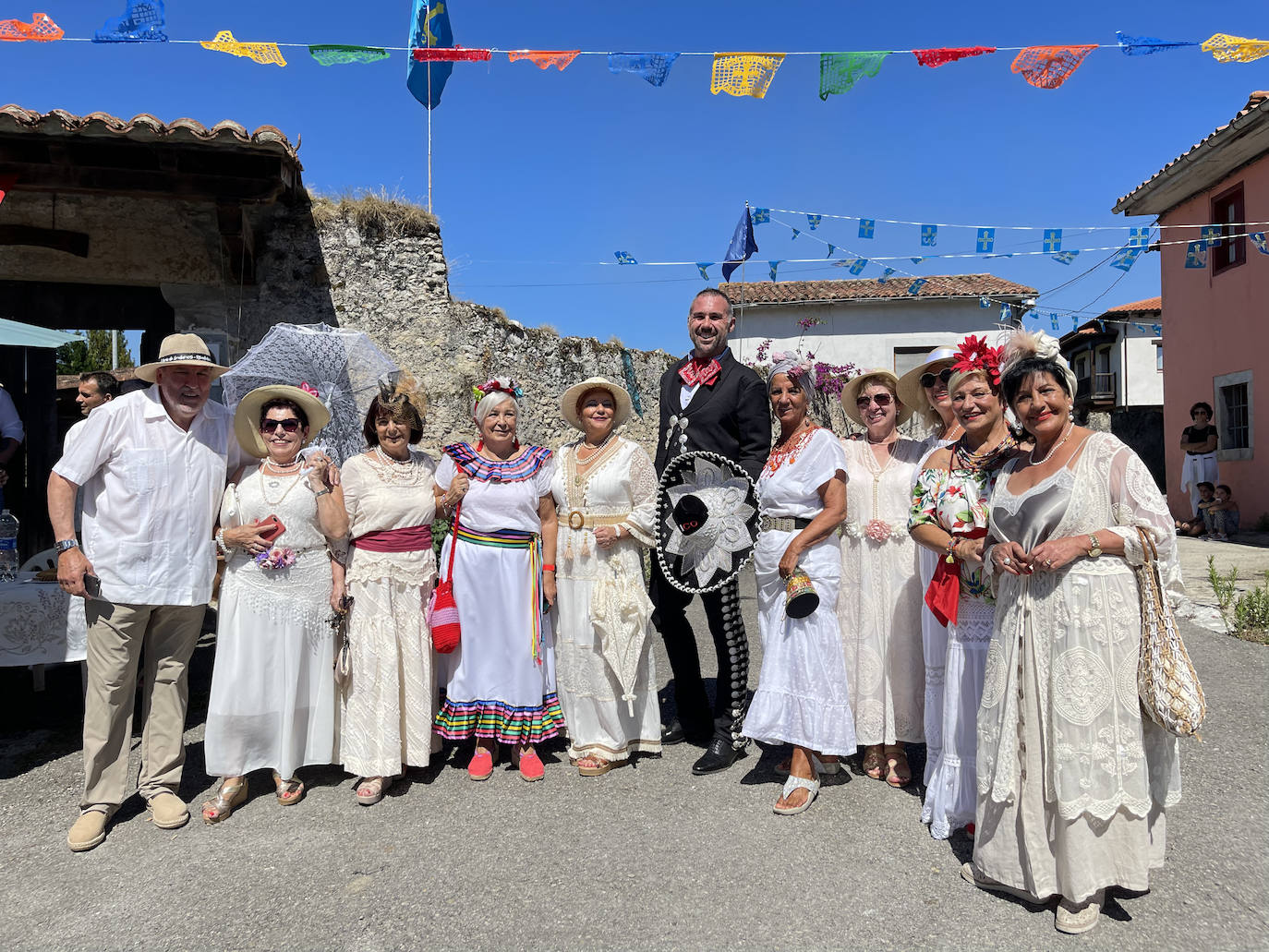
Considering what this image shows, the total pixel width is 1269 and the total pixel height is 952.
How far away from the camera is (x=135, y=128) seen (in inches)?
226

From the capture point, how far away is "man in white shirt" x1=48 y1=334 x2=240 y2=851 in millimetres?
3318

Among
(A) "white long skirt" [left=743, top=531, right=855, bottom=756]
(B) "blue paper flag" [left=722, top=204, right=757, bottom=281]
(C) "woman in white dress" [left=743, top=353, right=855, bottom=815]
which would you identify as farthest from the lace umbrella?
(B) "blue paper flag" [left=722, top=204, right=757, bottom=281]

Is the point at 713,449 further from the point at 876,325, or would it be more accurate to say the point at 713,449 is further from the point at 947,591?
the point at 876,325

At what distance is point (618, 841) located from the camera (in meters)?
3.19

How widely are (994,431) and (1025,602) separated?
32.2 inches

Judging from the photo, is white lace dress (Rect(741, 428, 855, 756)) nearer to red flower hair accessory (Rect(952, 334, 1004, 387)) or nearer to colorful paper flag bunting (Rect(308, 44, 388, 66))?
red flower hair accessory (Rect(952, 334, 1004, 387))

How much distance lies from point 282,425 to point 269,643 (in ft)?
3.09

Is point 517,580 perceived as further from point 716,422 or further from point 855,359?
point 855,359

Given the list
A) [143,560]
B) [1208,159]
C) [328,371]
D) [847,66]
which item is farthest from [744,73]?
[1208,159]

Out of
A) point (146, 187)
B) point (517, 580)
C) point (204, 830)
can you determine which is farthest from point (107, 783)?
point (146, 187)

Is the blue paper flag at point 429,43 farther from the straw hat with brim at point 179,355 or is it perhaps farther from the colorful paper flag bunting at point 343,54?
the straw hat with brim at point 179,355

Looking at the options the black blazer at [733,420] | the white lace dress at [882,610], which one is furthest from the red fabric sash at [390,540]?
the white lace dress at [882,610]

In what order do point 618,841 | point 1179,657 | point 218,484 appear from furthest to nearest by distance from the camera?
1. point 218,484
2. point 618,841
3. point 1179,657

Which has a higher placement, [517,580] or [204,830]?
[517,580]
